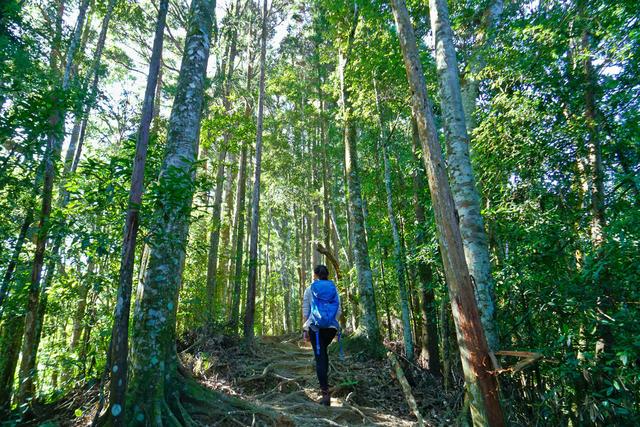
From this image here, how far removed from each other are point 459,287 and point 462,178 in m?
1.91

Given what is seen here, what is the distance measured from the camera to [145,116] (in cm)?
331

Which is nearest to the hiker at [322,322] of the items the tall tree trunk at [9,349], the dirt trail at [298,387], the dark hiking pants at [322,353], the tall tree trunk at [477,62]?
the dark hiking pants at [322,353]

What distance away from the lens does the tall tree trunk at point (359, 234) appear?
8.70 metres

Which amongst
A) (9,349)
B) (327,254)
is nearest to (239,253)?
(327,254)

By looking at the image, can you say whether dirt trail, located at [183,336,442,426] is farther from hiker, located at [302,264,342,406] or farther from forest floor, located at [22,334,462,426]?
hiker, located at [302,264,342,406]

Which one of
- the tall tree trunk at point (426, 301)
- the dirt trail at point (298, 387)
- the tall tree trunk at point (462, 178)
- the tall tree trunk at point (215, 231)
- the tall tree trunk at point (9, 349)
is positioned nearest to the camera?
the tall tree trunk at point (462, 178)

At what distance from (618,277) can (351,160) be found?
6893 millimetres

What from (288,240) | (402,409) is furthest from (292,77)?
(288,240)

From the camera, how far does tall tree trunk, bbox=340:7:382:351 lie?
8.70 metres

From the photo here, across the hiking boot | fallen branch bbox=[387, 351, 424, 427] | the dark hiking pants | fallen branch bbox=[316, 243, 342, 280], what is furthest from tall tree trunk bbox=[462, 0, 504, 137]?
fallen branch bbox=[316, 243, 342, 280]

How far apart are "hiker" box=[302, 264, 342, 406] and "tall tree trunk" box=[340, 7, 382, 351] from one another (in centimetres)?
324

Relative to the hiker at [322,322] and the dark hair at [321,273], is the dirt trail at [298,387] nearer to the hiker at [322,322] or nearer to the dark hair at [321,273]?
the hiker at [322,322]

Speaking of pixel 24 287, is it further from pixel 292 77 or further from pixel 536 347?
pixel 292 77

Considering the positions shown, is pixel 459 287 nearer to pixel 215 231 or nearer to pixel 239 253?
pixel 239 253
